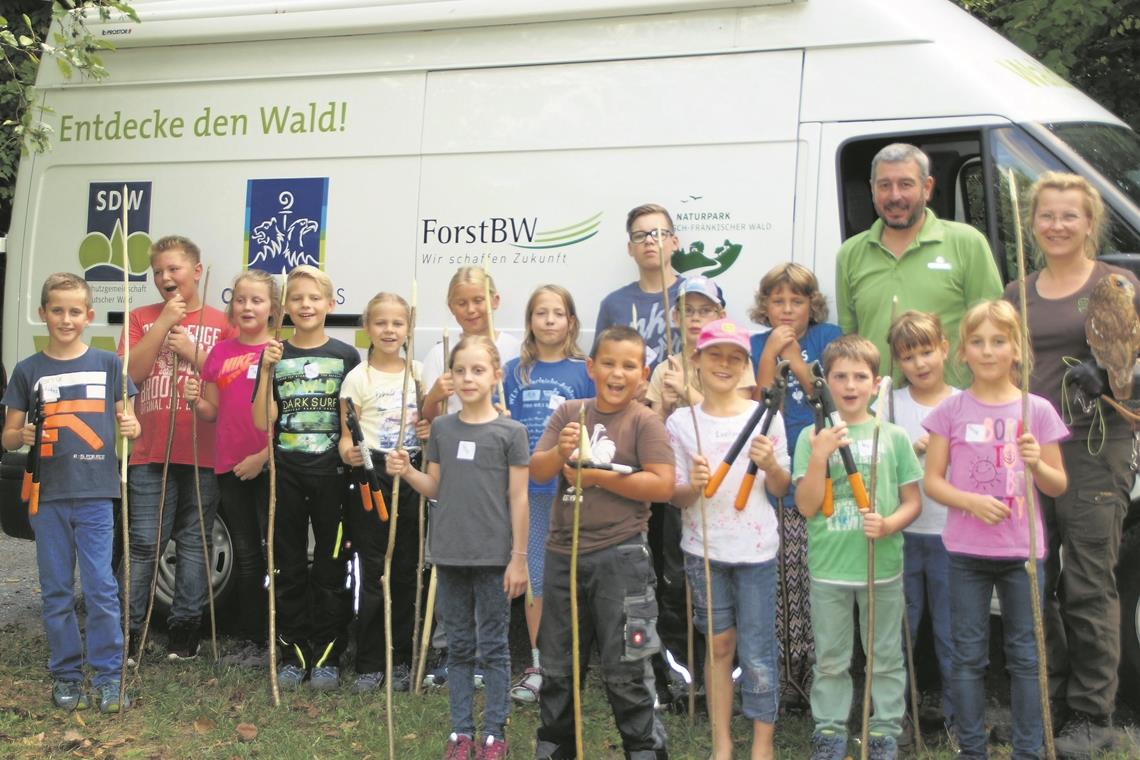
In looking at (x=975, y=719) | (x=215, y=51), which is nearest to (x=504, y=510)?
(x=975, y=719)

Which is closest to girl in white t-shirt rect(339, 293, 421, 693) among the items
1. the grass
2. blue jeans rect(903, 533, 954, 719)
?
the grass

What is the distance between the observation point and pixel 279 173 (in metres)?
6.28

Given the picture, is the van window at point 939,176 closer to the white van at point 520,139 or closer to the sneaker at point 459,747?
the white van at point 520,139

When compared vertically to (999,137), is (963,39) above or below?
above

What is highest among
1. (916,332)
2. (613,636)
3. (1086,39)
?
(1086,39)

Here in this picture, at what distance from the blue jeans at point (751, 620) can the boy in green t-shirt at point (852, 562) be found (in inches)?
6.1

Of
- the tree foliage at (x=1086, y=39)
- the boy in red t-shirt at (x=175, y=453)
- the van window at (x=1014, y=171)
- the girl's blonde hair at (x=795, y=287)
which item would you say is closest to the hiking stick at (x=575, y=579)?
the girl's blonde hair at (x=795, y=287)

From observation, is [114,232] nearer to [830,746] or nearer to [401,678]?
[401,678]

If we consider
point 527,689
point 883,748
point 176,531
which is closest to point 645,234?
point 527,689

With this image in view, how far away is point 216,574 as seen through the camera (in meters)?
6.44

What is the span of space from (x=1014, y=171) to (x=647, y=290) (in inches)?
56.4

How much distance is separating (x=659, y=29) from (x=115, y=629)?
3182mm

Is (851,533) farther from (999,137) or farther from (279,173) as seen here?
(279,173)

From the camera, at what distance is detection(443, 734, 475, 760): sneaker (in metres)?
4.48
